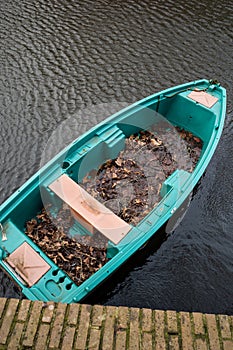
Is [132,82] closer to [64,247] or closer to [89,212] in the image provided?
[89,212]

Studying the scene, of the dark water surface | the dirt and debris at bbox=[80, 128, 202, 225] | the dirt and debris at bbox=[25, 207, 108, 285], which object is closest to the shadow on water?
the dark water surface

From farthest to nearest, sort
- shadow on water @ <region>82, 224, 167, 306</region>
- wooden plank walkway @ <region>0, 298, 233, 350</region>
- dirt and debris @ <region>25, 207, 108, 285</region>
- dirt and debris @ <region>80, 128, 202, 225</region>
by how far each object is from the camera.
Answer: dirt and debris @ <region>80, 128, 202, 225</region>, shadow on water @ <region>82, 224, 167, 306</region>, dirt and debris @ <region>25, 207, 108, 285</region>, wooden plank walkway @ <region>0, 298, 233, 350</region>

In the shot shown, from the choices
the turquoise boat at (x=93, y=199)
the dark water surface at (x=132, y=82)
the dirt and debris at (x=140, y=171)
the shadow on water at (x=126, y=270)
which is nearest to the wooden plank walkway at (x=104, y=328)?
the turquoise boat at (x=93, y=199)

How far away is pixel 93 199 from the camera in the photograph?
5926 mm

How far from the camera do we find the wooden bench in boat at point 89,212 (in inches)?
219

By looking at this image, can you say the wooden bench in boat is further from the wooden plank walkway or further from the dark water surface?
Result: the wooden plank walkway

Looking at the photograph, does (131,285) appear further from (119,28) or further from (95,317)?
(119,28)

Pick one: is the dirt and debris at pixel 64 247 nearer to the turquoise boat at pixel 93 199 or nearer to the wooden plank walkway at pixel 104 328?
the turquoise boat at pixel 93 199

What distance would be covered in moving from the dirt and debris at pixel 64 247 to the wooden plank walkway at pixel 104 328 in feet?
8.18

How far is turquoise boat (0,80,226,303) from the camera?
5316 millimetres

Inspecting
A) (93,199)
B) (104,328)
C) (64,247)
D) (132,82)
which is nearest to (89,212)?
(93,199)

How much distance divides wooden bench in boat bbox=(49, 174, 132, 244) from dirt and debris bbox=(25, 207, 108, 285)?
37 cm

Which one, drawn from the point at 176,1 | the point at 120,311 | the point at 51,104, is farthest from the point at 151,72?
the point at 120,311

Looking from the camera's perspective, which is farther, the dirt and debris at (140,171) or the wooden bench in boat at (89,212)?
the dirt and debris at (140,171)
